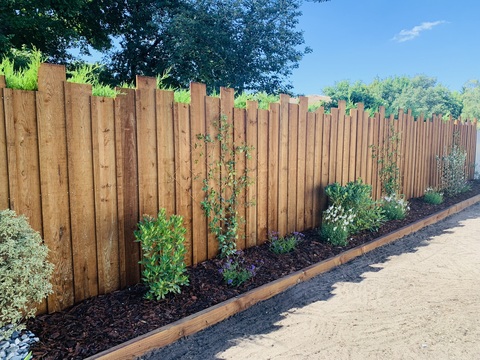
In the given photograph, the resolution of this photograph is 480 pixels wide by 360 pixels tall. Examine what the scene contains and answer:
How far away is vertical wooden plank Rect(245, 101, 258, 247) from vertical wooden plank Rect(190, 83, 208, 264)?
72 centimetres

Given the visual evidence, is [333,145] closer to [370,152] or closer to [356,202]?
[356,202]

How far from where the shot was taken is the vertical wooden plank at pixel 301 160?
5.29m

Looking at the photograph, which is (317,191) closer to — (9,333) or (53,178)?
(53,178)

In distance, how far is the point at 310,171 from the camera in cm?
559

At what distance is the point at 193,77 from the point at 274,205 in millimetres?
9571

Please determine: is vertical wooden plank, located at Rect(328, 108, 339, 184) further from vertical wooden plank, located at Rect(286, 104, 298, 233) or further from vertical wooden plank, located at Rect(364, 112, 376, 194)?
vertical wooden plank, located at Rect(364, 112, 376, 194)

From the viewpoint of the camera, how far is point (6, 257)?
7.38ft

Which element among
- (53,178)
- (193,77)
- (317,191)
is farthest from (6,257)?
(193,77)

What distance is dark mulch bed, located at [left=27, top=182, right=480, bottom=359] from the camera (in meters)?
2.56

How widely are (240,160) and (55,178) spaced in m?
2.20

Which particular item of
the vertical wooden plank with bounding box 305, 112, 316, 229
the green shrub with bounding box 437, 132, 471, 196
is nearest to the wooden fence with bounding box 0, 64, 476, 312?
the vertical wooden plank with bounding box 305, 112, 316, 229

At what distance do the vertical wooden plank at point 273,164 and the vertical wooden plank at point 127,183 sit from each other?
6.66 feet

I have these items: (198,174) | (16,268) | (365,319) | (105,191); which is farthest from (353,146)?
(16,268)

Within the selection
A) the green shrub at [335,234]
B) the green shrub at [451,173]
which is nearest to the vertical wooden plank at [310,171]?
the green shrub at [335,234]
